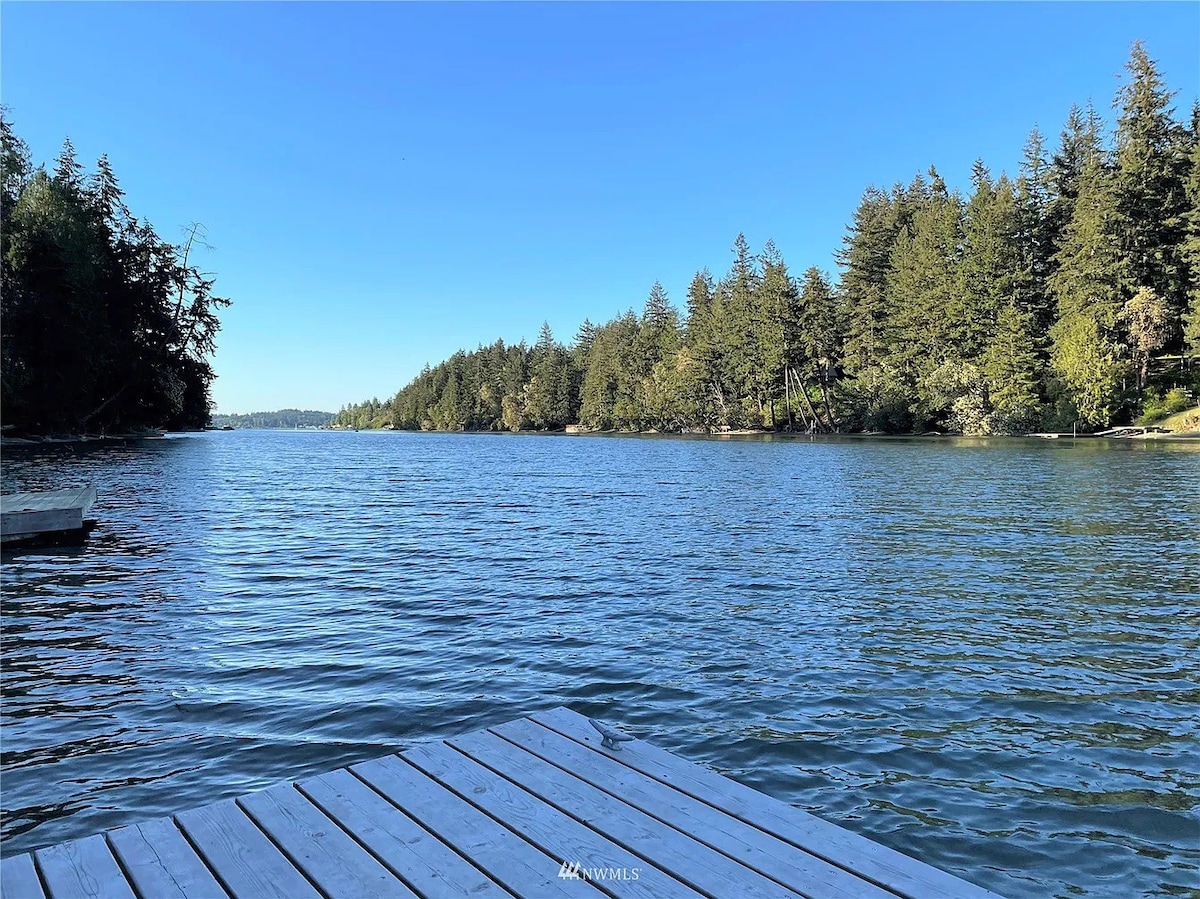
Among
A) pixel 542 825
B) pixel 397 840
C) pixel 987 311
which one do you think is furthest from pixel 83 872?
pixel 987 311

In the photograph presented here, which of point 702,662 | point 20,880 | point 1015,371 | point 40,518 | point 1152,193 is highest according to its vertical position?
point 1152,193

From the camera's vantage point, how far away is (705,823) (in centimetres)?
376

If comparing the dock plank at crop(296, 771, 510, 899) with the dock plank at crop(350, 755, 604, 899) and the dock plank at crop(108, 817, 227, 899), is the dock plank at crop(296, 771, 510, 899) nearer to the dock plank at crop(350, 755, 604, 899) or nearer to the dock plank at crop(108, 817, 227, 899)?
the dock plank at crop(350, 755, 604, 899)

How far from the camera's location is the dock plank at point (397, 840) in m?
3.22

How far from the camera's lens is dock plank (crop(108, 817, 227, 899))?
10.6ft

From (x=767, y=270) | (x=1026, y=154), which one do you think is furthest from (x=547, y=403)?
(x=1026, y=154)

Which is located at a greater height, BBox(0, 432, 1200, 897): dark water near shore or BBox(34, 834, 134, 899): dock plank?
BBox(34, 834, 134, 899): dock plank

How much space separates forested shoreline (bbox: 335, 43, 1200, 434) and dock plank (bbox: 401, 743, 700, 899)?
5971 cm

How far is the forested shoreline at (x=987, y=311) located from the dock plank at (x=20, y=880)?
202ft

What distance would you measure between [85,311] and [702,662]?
5893cm

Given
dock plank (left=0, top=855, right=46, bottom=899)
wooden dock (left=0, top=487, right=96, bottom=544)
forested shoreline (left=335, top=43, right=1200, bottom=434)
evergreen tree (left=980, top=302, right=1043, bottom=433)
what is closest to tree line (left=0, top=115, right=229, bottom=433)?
wooden dock (left=0, top=487, right=96, bottom=544)

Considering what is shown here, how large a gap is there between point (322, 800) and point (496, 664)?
13.7 feet

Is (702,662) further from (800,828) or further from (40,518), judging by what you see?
(40,518)

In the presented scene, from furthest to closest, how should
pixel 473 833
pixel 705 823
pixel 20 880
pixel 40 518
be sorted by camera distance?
pixel 40 518, pixel 705 823, pixel 473 833, pixel 20 880
